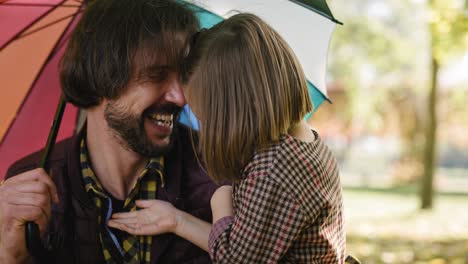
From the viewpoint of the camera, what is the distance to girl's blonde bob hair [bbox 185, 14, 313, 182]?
8.15ft

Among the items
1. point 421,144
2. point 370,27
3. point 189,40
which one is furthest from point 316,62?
point 421,144

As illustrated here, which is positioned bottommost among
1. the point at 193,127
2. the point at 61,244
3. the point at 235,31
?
the point at 61,244

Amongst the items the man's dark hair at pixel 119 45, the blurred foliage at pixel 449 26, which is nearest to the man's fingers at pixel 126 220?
the man's dark hair at pixel 119 45

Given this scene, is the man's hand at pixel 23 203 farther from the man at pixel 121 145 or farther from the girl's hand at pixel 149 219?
the girl's hand at pixel 149 219

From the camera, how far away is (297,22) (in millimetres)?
3172

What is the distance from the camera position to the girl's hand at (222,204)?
102 inches

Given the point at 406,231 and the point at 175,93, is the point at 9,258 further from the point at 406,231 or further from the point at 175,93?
the point at 406,231

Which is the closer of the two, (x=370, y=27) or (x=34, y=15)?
(x=34, y=15)

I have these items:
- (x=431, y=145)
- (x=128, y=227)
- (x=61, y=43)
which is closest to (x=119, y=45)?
(x=61, y=43)

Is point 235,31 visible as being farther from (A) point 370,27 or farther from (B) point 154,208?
(A) point 370,27

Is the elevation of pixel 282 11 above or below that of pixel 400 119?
above

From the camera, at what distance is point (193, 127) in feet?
11.2

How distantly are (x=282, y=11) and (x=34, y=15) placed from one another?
1156 millimetres

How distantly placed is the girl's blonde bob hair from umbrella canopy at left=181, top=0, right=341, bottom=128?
441 mm
